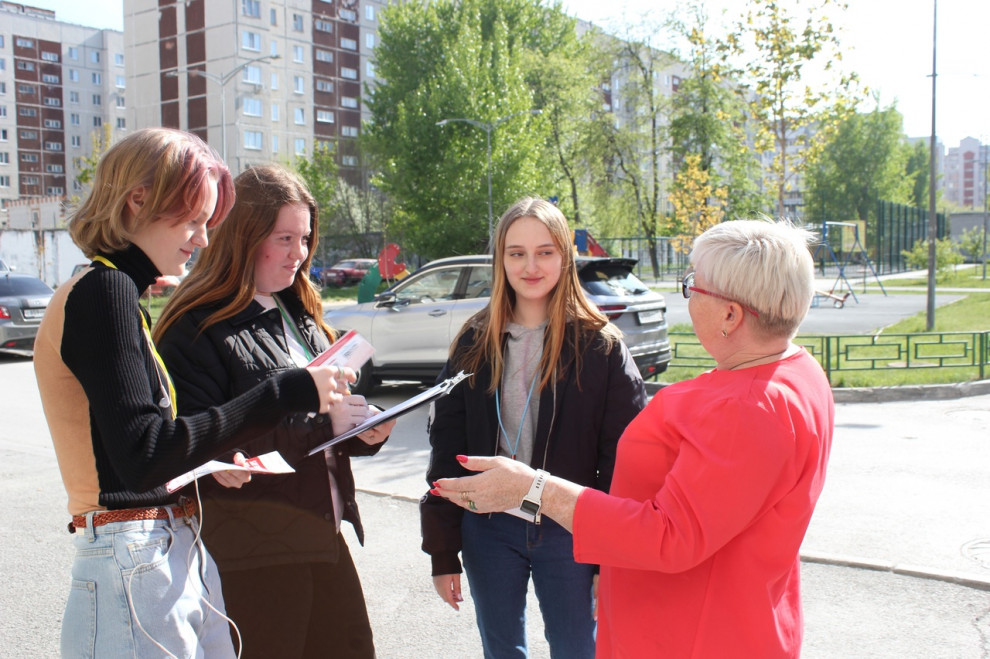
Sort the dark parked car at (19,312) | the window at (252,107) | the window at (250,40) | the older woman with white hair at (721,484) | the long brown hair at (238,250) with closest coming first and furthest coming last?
the older woman with white hair at (721,484) < the long brown hair at (238,250) < the dark parked car at (19,312) < the window at (250,40) < the window at (252,107)

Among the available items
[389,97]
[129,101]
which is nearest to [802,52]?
[389,97]

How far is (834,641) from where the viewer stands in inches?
141

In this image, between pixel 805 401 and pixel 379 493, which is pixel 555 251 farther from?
pixel 379 493

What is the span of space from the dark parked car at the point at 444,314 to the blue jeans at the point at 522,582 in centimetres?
676

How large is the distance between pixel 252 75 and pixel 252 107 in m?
2.43

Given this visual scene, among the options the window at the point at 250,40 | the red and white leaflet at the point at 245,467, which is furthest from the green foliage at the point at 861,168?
the red and white leaflet at the point at 245,467

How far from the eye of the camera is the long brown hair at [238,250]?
2336mm

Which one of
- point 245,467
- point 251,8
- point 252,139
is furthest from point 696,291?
point 251,8

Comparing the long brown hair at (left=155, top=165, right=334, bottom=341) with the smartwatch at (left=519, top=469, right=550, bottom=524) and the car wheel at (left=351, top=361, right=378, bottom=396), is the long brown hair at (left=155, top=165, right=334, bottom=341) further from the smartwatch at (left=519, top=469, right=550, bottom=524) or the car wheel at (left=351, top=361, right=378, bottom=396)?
the car wheel at (left=351, top=361, right=378, bottom=396)

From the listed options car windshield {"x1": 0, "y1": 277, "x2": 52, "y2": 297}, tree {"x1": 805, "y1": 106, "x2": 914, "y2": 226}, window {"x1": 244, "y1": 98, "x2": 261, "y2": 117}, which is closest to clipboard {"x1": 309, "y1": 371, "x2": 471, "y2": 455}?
car windshield {"x1": 0, "y1": 277, "x2": 52, "y2": 297}

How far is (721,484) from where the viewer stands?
151 centimetres

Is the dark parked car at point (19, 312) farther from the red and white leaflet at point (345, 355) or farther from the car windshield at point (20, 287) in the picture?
the red and white leaflet at point (345, 355)

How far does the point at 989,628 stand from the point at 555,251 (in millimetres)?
2773

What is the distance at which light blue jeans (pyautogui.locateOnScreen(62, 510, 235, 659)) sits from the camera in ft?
5.38
